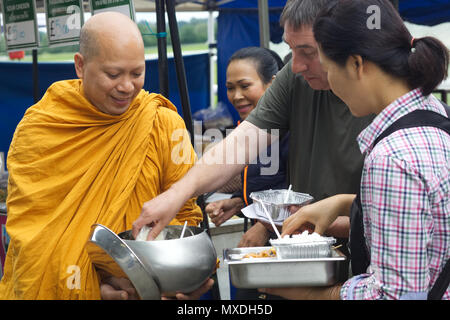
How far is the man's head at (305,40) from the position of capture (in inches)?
75.4

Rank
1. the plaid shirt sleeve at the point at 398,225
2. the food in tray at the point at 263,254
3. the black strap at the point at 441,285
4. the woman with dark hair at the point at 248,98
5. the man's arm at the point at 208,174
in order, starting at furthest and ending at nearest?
the woman with dark hair at the point at 248,98, the man's arm at the point at 208,174, the food in tray at the point at 263,254, the black strap at the point at 441,285, the plaid shirt sleeve at the point at 398,225

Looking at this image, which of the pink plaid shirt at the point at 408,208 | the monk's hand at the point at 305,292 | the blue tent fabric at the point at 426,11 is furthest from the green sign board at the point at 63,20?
the blue tent fabric at the point at 426,11

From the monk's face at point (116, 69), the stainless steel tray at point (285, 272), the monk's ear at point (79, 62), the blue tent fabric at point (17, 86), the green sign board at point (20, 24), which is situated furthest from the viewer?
the blue tent fabric at point (17, 86)

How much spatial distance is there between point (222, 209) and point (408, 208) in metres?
1.82

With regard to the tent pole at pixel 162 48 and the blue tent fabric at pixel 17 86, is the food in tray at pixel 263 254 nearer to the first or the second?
the tent pole at pixel 162 48

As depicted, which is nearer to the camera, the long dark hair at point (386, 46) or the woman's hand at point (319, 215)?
the long dark hair at point (386, 46)

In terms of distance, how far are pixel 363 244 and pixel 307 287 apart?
0.22m

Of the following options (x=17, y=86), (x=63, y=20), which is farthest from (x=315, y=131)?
(x=17, y=86)

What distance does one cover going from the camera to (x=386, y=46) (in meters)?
1.35

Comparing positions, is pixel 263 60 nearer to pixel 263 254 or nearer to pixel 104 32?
pixel 104 32

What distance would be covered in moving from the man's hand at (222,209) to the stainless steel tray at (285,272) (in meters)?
1.40

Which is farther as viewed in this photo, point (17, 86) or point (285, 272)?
point (17, 86)

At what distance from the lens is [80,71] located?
2.16 meters
